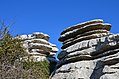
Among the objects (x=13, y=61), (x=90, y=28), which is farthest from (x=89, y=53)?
(x=13, y=61)

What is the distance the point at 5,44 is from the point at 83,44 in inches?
220

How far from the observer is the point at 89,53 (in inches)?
747

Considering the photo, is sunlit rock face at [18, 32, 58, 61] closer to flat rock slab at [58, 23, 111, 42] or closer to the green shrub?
flat rock slab at [58, 23, 111, 42]

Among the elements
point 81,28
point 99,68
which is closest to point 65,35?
point 81,28

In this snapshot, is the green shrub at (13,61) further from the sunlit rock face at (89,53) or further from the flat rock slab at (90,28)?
the flat rock slab at (90,28)

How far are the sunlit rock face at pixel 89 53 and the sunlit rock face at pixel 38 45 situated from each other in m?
1.92

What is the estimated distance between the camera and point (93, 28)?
2084 centimetres

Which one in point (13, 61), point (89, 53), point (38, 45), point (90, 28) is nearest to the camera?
point (13, 61)

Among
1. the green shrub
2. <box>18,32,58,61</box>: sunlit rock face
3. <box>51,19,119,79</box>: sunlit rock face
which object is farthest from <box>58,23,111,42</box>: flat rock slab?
the green shrub

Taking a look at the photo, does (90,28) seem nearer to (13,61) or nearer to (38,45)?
(38,45)

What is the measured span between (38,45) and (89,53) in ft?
19.7

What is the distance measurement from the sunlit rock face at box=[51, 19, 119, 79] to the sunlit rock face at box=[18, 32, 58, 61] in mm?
1920

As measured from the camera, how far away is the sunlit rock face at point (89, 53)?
16.7m

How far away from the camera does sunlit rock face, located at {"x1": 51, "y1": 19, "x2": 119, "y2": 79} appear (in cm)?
1669
